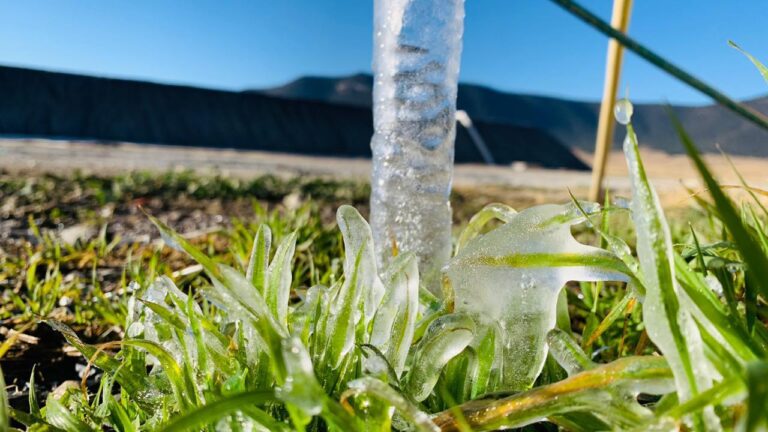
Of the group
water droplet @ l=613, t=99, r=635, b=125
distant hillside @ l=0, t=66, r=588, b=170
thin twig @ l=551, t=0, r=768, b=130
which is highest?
thin twig @ l=551, t=0, r=768, b=130

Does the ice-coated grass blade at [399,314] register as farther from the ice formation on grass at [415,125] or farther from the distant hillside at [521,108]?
the distant hillside at [521,108]

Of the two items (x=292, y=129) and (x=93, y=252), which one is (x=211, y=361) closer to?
(x=93, y=252)

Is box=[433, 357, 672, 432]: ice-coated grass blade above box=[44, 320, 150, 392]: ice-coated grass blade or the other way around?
above

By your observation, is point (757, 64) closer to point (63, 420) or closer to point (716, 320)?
point (716, 320)

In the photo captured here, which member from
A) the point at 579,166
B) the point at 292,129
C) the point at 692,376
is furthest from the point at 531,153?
the point at 692,376

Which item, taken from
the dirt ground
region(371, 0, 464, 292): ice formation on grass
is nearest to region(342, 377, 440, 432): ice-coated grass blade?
region(371, 0, 464, 292): ice formation on grass

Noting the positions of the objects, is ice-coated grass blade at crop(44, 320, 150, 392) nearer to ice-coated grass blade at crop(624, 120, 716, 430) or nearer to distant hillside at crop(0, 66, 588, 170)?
ice-coated grass blade at crop(624, 120, 716, 430)

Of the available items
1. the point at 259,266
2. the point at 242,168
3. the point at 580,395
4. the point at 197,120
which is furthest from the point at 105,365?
the point at 197,120
